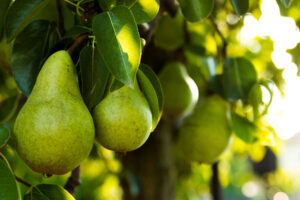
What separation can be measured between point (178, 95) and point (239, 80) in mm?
175

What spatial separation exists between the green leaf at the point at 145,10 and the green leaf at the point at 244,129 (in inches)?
19.3

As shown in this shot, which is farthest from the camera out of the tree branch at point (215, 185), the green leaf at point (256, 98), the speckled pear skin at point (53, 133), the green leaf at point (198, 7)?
the tree branch at point (215, 185)

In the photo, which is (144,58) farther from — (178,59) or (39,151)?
(39,151)

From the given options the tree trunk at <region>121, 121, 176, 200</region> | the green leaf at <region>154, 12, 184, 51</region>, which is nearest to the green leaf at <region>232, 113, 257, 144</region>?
the green leaf at <region>154, 12, 184, 51</region>

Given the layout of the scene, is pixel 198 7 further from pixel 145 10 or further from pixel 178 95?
pixel 178 95

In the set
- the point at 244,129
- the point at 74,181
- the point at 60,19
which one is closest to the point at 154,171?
the point at 244,129

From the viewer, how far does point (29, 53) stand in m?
0.88

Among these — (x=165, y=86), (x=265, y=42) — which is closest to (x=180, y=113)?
(x=165, y=86)

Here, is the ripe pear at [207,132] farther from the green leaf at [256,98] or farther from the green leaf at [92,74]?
the green leaf at [92,74]

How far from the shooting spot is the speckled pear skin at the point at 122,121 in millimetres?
716

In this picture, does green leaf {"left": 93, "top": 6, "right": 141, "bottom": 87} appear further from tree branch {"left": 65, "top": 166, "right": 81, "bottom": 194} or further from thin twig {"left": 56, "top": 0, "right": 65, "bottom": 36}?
tree branch {"left": 65, "top": 166, "right": 81, "bottom": 194}

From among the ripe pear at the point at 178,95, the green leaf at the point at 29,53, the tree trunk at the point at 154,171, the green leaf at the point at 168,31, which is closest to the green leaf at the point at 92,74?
the green leaf at the point at 29,53

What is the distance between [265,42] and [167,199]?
0.80 metres

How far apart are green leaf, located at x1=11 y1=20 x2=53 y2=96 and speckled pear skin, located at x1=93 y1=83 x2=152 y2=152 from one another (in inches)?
7.2
